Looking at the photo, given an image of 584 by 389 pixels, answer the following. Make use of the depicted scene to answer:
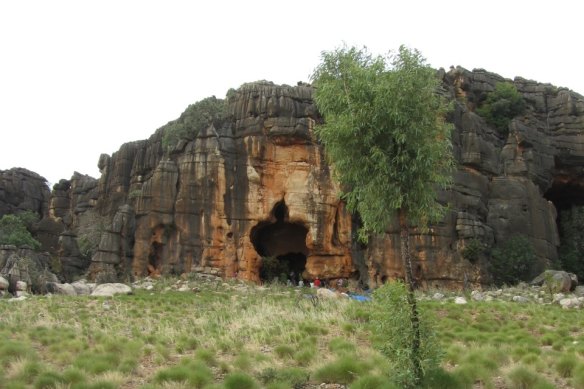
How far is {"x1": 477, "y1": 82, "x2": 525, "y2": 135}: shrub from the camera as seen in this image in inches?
1875

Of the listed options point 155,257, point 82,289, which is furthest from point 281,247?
point 82,289

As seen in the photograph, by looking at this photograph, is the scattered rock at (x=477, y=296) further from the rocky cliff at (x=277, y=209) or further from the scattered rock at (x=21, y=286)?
the scattered rock at (x=21, y=286)

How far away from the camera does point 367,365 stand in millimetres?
13859

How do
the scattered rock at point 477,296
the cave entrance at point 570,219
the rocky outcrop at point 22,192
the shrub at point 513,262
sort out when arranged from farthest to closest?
1. the rocky outcrop at point 22,192
2. the cave entrance at point 570,219
3. the shrub at point 513,262
4. the scattered rock at point 477,296

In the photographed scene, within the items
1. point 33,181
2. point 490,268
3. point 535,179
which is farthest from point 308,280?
point 33,181

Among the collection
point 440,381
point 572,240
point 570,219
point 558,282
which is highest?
point 570,219

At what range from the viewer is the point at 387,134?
45.0ft

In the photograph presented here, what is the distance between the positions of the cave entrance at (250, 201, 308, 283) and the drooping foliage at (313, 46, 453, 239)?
89.0 feet

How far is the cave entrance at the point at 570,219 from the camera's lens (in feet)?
152

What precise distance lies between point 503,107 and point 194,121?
24016 mm

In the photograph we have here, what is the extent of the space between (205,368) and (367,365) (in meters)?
3.67

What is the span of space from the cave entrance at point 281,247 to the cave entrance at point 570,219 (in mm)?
18911

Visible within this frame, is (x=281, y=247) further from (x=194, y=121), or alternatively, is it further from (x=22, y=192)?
(x=22, y=192)

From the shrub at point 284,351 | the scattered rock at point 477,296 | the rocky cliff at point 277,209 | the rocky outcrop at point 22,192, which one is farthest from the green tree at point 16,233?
the shrub at point 284,351
